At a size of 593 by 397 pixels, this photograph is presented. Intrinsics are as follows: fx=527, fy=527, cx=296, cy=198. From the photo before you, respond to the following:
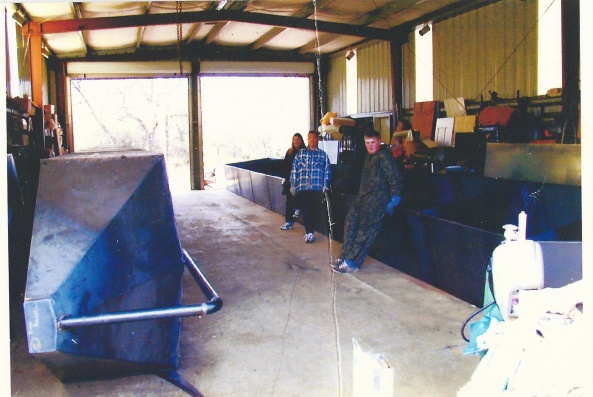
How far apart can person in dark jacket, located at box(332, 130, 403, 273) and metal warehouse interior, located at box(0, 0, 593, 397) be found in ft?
0.65

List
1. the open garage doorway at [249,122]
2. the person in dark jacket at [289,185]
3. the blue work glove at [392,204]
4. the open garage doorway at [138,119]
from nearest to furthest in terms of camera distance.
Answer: the blue work glove at [392,204] < the person in dark jacket at [289,185] < the open garage doorway at [138,119] < the open garage doorway at [249,122]

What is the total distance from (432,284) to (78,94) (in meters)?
15.8

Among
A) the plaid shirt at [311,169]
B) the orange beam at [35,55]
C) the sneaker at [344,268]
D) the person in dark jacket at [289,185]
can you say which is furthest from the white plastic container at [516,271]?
the orange beam at [35,55]

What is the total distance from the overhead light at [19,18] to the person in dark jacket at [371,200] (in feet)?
24.8

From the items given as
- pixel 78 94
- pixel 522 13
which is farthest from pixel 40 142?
pixel 522 13

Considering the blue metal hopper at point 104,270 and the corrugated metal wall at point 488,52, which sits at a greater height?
the corrugated metal wall at point 488,52

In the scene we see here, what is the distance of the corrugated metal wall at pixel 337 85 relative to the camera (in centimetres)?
1662

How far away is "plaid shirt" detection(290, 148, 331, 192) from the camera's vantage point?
24.0 feet

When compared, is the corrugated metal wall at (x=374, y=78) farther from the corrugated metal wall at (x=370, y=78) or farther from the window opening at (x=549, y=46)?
the window opening at (x=549, y=46)

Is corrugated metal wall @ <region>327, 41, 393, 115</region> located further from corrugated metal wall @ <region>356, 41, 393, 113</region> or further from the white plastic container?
the white plastic container

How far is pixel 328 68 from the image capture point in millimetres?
17547

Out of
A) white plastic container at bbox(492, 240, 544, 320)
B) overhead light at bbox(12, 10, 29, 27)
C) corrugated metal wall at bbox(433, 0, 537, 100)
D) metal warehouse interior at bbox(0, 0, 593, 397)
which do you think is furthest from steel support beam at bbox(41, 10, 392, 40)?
white plastic container at bbox(492, 240, 544, 320)

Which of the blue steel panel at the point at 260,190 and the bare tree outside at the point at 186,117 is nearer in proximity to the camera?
the blue steel panel at the point at 260,190

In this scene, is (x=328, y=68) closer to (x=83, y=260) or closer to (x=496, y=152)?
(x=496, y=152)
